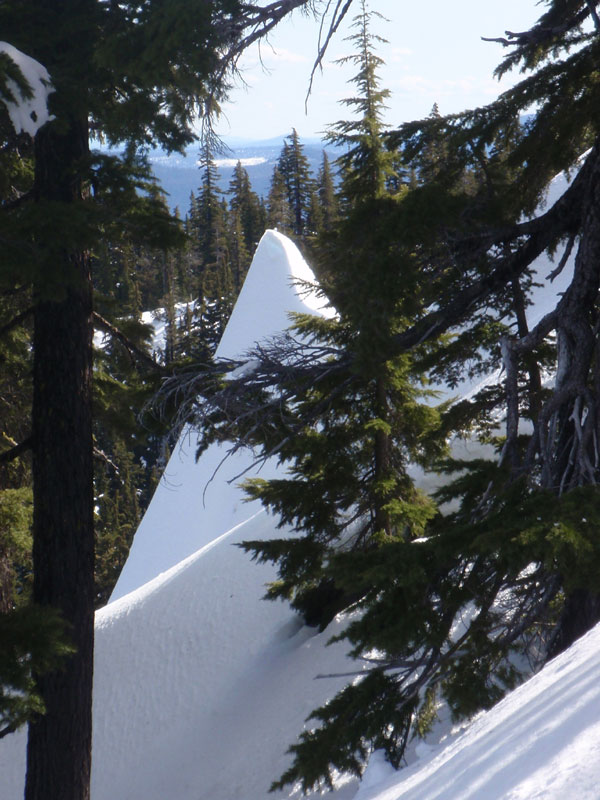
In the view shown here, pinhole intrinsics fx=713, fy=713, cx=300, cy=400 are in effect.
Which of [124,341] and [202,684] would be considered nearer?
[124,341]

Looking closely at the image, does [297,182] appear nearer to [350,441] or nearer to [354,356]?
[350,441]

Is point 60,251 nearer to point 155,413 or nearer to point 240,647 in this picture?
point 155,413

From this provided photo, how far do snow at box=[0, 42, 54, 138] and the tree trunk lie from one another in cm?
22

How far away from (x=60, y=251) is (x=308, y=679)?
17.4 ft

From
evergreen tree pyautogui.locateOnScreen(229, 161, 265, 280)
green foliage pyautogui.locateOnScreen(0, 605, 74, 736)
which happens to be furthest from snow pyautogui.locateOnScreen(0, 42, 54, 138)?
evergreen tree pyautogui.locateOnScreen(229, 161, 265, 280)

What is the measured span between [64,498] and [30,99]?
2.82 metres

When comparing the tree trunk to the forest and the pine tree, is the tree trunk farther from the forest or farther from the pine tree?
the pine tree

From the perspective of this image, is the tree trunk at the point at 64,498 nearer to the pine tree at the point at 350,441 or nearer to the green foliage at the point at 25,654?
the green foliage at the point at 25,654

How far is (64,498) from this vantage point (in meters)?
5.37

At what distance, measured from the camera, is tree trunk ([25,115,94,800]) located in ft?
17.1

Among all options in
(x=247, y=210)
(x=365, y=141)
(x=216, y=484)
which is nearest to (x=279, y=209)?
(x=247, y=210)

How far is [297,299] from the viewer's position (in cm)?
2395

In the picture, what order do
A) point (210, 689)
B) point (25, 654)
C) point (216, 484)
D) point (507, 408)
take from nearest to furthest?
point (25, 654) < point (507, 408) < point (210, 689) < point (216, 484)

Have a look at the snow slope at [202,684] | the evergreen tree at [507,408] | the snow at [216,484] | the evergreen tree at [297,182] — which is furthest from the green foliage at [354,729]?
the evergreen tree at [297,182]
